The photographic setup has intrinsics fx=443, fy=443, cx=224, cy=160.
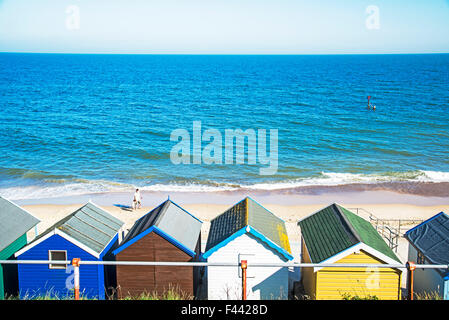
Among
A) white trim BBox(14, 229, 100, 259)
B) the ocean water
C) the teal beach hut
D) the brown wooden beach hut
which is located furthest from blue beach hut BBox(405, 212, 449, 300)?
the ocean water

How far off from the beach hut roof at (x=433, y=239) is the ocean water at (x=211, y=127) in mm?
15904

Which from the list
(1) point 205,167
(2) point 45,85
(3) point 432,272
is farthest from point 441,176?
(2) point 45,85

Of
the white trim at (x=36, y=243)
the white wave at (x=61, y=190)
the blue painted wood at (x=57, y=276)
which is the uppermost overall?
the white trim at (x=36, y=243)

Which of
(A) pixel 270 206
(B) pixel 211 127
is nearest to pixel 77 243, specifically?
(A) pixel 270 206

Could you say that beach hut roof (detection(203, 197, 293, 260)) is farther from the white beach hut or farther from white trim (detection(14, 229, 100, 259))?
white trim (detection(14, 229, 100, 259))

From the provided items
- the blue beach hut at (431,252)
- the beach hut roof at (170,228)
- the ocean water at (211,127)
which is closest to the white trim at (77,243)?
the beach hut roof at (170,228)

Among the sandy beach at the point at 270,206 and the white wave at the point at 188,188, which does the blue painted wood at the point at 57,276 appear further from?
the white wave at the point at 188,188

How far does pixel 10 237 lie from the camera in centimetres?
1382

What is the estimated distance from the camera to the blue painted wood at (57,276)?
12.8 meters

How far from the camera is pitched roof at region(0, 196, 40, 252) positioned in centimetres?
1372

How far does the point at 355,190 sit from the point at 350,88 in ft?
213

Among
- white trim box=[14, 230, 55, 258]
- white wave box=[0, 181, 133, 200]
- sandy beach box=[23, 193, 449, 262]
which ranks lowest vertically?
sandy beach box=[23, 193, 449, 262]

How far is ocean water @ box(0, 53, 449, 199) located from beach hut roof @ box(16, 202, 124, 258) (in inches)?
603

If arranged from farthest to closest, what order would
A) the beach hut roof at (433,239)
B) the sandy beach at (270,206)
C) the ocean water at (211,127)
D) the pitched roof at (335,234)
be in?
the ocean water at (211,127), the sandy beach at (270,206), the beach hut roof at (433,239), the pitched roof at (335,234)
